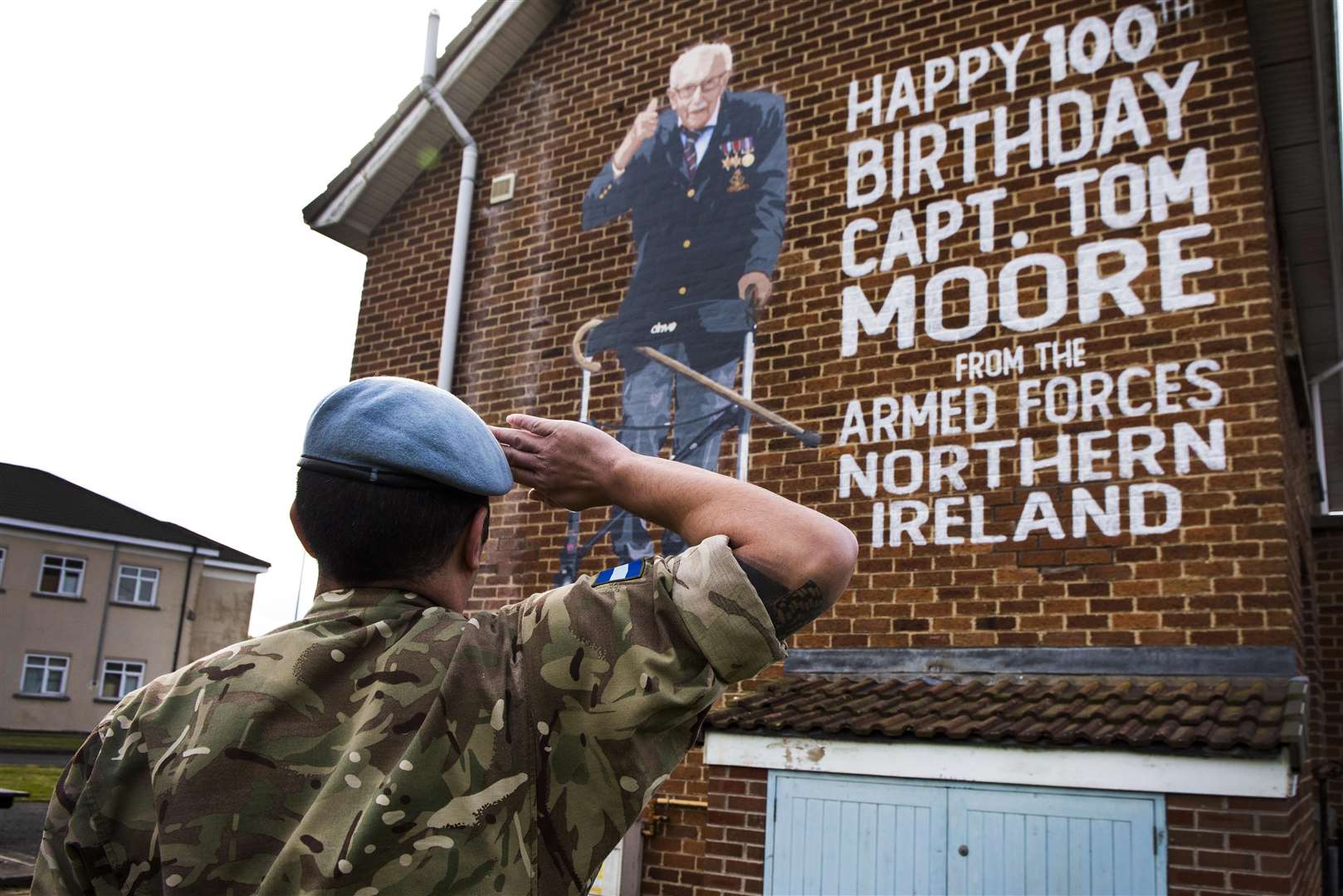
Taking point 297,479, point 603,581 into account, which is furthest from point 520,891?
point 297,479

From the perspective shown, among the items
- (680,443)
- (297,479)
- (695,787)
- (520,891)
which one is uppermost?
(680,443)

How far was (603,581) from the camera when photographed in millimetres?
1485

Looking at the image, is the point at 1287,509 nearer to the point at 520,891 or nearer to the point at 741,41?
the point at 741,41

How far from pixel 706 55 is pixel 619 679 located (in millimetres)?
7453

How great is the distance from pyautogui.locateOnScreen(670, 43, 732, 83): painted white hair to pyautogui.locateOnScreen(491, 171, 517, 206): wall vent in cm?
154

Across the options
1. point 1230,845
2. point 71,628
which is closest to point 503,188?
point 1230,845

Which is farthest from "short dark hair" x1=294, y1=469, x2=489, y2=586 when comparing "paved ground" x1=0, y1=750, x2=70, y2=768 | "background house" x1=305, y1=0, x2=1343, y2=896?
"paved ground" x1=0, y1=750, x2=70, y2=768

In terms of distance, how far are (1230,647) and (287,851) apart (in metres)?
5.13

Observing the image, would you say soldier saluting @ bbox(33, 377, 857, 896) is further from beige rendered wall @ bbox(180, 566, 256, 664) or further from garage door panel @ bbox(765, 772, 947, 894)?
beige rendered wall @ bbox(180, 566, 256, 664)

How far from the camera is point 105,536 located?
31.5m

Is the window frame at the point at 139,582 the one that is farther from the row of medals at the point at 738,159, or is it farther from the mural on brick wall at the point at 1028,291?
the mural on brick wall at the point at 1028,291

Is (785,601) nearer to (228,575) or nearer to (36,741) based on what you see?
(36,741)

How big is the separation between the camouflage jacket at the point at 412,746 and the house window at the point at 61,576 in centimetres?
3351

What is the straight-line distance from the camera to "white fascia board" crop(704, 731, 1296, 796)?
457 centimetres
